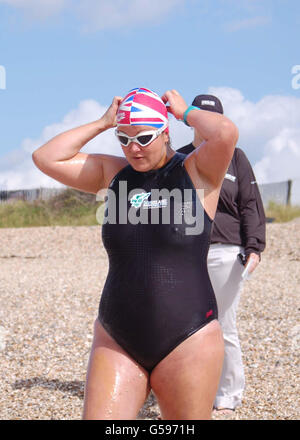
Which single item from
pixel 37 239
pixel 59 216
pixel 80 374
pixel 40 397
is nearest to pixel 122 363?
pixel 40 397

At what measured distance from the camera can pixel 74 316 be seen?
30.3 ft

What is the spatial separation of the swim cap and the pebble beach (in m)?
3.16

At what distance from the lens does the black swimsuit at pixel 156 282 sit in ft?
9.02

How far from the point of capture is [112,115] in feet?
10.5

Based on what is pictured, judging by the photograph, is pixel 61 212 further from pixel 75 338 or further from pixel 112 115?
pixel 112 115

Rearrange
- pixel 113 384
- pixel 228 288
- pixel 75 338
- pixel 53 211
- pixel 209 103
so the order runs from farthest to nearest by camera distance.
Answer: pixel 53 211, pixel 75 338, pixel 228 288, pixel 209 103, pixel 113 384

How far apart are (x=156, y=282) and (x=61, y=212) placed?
21.6 metres

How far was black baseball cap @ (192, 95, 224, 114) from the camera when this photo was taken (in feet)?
15.3

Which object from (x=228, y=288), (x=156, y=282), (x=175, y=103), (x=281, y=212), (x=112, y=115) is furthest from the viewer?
(x=281, y=212)

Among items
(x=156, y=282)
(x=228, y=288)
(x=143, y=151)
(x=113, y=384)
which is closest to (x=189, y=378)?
(x=113, y=384)

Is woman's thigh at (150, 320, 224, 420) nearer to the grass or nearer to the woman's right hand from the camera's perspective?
the woman's right hand
